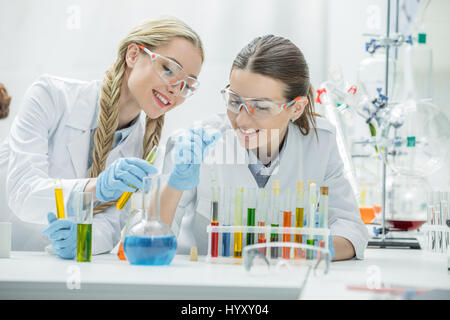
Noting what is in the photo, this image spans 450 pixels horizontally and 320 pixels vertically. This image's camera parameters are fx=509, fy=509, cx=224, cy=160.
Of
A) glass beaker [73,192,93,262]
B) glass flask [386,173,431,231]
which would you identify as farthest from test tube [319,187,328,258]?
glass flask [386,173,431,231]

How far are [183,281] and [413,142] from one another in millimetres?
1348

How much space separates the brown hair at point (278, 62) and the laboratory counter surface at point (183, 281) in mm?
632

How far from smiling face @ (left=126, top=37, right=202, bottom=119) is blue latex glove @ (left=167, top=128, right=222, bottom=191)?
0.32 meters

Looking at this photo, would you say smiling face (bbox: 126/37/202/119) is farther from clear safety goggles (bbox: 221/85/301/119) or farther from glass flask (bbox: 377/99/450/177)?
glass flask (bbox: 377/99/450/177)

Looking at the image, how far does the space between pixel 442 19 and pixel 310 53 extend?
4.69 ft

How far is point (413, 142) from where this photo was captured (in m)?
2.05

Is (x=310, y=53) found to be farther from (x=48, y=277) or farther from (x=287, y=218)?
(x=48, y=277)

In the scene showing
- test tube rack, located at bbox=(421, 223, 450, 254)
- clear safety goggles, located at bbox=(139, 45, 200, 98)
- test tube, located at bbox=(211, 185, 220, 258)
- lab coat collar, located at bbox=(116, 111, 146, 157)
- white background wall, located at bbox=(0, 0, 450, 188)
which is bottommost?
test tube rack, located at bbox=(421, 223, 450, 254)

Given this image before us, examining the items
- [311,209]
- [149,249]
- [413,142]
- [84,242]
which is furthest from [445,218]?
[84,242]

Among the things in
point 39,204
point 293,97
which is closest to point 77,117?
point 39,204

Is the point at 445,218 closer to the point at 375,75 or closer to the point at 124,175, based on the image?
the point at 124,175

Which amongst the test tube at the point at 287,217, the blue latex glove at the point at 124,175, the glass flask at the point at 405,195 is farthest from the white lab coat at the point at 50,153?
the glass flask at the point at 405,195

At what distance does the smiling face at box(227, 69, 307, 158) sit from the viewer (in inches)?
62.1
